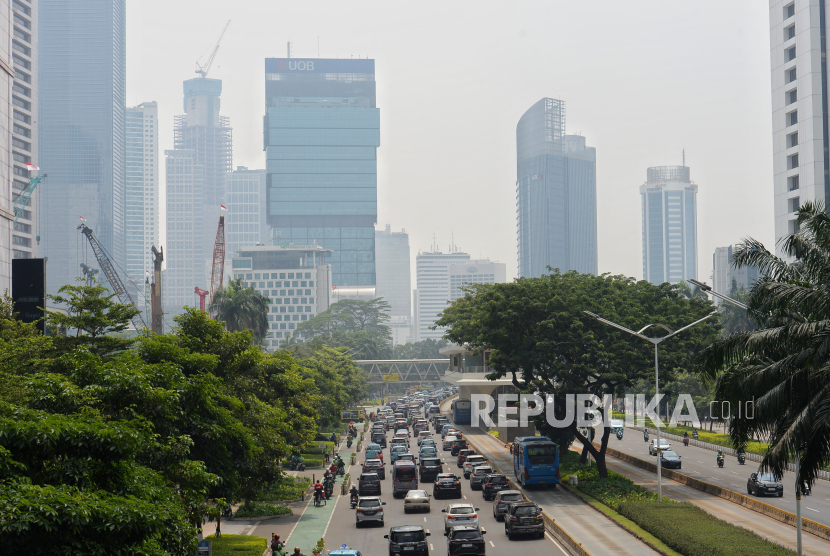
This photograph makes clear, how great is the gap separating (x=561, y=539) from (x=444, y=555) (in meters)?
5.52

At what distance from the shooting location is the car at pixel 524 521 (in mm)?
35844

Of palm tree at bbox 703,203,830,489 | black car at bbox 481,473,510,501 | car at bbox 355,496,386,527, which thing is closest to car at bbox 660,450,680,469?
black car at bbox 481,473,510,501

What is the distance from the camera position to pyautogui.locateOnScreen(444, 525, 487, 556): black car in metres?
30.9

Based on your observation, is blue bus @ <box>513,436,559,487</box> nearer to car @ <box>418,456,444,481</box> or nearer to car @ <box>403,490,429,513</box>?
car @ <box>418,456,444,481</box>

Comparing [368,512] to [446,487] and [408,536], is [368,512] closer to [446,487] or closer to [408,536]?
[408,536]

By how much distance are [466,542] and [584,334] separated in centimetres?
2453

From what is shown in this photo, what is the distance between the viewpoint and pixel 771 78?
11106 cm

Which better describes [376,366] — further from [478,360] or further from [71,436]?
[71,436]

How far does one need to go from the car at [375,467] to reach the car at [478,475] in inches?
256

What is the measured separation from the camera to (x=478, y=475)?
53.5 meters

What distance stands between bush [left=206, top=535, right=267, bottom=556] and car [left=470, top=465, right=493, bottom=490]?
778 inches

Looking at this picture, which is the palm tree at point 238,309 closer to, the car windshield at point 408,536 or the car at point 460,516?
the car at point 460,516

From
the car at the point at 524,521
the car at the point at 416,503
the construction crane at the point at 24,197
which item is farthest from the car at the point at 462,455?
the construction crane at the point at 24,197

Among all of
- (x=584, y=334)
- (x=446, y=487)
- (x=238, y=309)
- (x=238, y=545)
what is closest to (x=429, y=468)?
(x=446, y=487)
